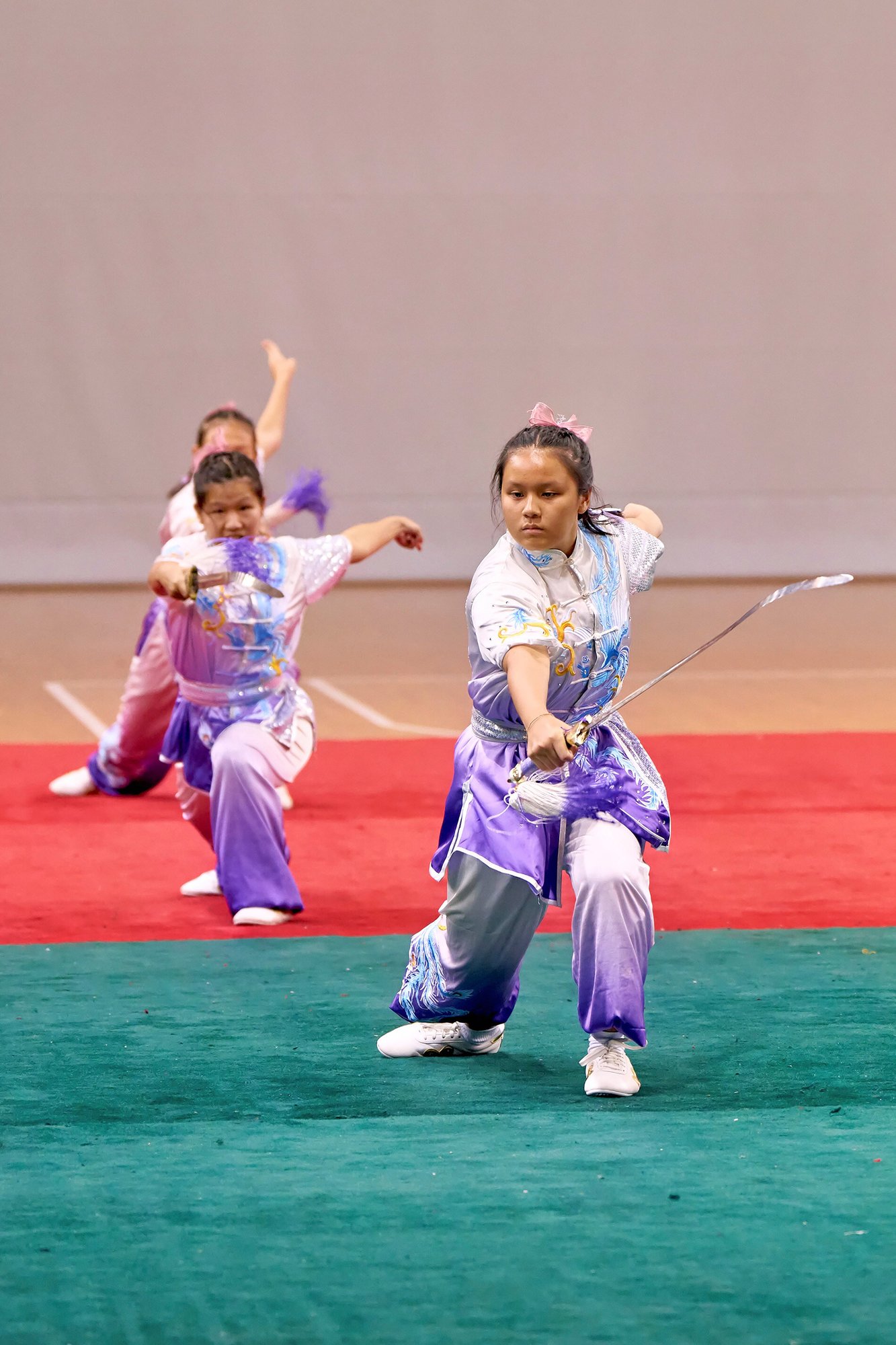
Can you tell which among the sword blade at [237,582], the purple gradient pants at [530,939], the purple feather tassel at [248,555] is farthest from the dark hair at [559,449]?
the purple feather tassel at [248,555]

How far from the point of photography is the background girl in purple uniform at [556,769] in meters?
2.97

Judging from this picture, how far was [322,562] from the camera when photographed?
4664 millimetres

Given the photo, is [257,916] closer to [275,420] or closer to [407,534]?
[407,534]

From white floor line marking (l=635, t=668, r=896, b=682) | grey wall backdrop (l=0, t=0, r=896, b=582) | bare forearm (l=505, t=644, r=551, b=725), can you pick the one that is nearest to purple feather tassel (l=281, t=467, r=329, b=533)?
bare forearm (l=505, t=644, r=551, b=725)

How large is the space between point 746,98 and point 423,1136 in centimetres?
1089

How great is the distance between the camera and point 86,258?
11.9 meters

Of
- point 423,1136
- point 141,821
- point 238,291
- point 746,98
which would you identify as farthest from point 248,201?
point 423,1136

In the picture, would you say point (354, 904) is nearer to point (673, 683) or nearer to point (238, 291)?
point (673, 683)

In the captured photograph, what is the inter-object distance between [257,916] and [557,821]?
4.69ft

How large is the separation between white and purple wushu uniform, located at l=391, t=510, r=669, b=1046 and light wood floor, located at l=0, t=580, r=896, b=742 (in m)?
4.03

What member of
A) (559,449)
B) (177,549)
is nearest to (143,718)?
(177,549)

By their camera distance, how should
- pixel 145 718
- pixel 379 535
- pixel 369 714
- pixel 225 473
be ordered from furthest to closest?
pixel 369 714
pixel 145 718
pixel 379 535
pixel 225 473

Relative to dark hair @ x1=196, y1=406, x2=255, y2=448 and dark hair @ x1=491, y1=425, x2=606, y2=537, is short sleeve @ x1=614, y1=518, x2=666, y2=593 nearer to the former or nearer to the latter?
dark hair @ x1=491, y1=425, x2=606, y2=537

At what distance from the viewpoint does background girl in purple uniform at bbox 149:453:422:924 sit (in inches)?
170
